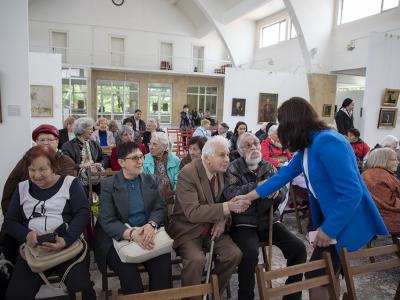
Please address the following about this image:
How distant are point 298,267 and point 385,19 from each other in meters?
11.7

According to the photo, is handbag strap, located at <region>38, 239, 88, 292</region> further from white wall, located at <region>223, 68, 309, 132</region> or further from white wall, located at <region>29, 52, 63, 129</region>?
white wall, located at <region>223, 68, 309, 132</region>

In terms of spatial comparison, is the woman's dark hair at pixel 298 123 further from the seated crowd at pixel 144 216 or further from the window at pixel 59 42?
the window at pixel 59 42

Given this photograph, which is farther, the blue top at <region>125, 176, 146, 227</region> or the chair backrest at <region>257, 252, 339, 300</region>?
the blue top at <region>125, 176, 146, 227</region>

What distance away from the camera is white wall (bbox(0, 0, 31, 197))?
14.8 ft

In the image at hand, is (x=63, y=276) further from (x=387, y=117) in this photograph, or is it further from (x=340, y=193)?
(x=387, y=117)

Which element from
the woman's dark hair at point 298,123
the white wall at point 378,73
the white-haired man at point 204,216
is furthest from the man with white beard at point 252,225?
the white wall at point 378,73

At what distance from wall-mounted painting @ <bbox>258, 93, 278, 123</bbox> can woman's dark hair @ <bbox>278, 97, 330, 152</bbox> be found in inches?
390

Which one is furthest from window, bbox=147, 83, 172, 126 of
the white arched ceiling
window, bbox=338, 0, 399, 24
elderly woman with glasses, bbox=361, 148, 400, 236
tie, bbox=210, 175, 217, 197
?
tie, bbox=210, 175, 217, 197

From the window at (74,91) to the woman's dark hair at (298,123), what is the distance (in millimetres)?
16100

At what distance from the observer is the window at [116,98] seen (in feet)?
59.5

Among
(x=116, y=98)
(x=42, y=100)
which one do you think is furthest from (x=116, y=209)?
(x=116, y=98)

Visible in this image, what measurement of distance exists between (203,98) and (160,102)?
2.77 metres

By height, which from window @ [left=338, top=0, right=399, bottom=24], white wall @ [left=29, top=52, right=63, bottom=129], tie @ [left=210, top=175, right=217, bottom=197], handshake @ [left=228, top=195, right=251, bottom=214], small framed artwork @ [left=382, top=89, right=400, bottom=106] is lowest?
handshake @ [left=228, top=195, right=251, bottom=214]

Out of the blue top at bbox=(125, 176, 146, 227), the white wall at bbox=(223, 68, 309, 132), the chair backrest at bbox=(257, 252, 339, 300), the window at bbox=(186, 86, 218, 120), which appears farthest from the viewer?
the window at bbox=(186, 86, 218, 120)
